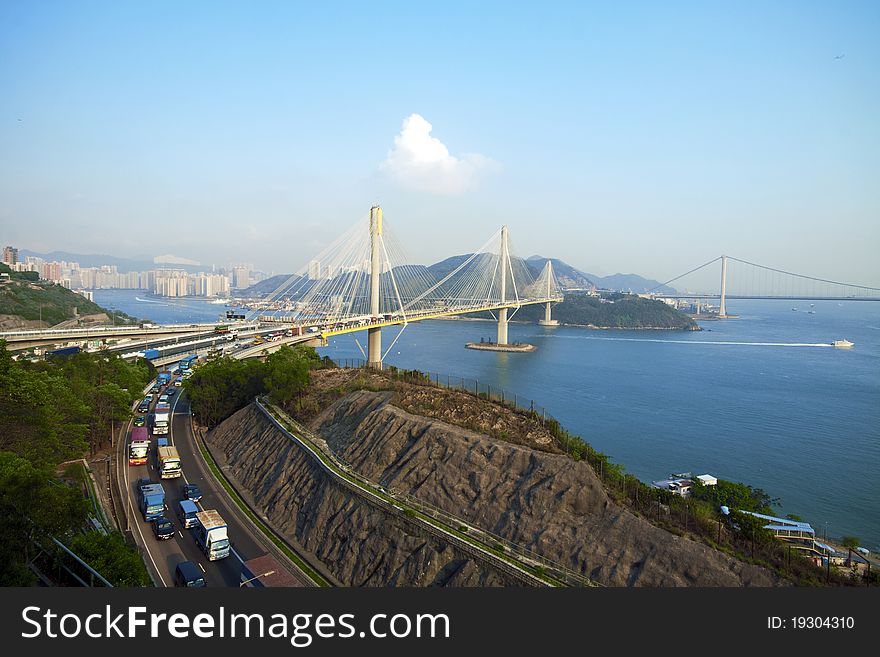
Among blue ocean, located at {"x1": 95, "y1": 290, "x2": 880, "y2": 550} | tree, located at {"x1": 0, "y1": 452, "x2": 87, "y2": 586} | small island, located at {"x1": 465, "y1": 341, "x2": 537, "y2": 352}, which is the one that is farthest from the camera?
small island, located at {"x1": 465, "y1": 341, "x2": 537, "y2": 352}

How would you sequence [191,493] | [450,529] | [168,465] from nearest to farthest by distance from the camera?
1. [450,529]
2. [191,493]
3. [168,465]

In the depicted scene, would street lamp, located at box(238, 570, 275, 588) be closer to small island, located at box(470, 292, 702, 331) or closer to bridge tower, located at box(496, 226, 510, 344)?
bridge tower, located at box(496, 226, 510, 344)

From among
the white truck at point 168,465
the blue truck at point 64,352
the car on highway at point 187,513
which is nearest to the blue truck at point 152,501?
the car on highway at point 187,513

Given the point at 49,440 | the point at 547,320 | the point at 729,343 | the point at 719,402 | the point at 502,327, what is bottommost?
the point at 719,402

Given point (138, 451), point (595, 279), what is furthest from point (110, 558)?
point (595, 279)

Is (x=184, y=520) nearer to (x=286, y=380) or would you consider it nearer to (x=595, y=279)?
(x=286, y=380)

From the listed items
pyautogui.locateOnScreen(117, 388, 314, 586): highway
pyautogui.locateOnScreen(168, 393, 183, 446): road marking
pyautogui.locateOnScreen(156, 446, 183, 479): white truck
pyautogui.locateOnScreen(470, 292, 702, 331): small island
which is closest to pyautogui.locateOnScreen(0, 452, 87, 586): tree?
pyautogui.locateOnScreen(117, 388, 314, 586): highway
